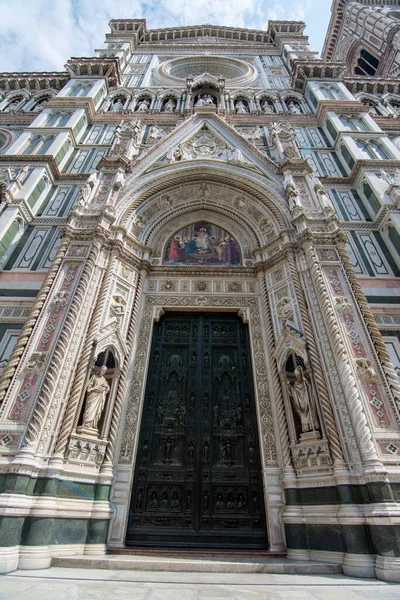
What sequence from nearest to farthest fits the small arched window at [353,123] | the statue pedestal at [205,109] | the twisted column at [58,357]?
1. the twisted column at [58,357]
2. the small arched window at [353,123]
3. the statue pedestal at [205,109]

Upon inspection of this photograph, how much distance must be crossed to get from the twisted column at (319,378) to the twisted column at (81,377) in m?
4.13

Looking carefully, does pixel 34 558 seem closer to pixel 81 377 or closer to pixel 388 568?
pixel 81 377

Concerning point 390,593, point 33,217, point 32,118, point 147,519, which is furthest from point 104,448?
point 32,118

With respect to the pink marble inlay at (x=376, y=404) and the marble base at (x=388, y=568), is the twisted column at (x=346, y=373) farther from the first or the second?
the marble base at (x=388, y=568)

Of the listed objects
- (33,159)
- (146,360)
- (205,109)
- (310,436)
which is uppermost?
(205,109)

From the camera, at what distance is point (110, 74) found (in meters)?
15.7

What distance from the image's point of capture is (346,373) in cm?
551

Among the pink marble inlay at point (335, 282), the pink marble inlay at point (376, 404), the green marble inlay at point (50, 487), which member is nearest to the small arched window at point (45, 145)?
the pink marble inlay at point (335, 282)

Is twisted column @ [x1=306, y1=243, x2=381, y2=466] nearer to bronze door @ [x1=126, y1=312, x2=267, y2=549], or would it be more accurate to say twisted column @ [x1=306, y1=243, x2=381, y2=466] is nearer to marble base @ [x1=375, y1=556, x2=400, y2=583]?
marble base @ [x1=375, y1=556, x2=400, y2=583]

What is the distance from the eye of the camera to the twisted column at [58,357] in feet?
16.7

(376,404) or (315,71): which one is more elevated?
(315,71)

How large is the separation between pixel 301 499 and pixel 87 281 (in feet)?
18.5

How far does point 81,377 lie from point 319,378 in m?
4.22

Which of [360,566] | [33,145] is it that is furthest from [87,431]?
[33,145]
